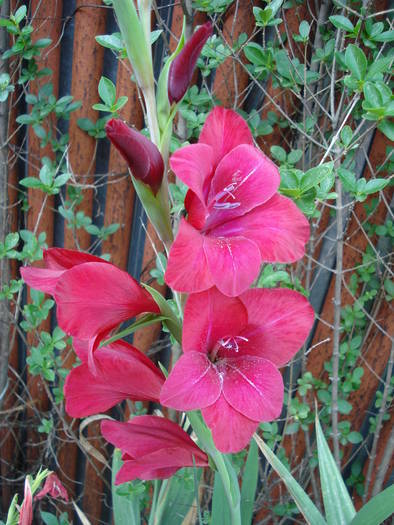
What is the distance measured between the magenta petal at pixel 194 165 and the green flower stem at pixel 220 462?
0.91 feet

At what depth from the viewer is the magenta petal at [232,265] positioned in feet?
1.97

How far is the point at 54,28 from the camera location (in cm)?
169

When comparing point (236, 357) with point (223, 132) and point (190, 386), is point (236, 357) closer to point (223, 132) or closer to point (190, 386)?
point (190, 386)

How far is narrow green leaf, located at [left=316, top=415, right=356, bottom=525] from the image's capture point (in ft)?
3.44

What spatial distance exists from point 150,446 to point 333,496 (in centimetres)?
47

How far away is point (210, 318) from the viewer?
0.65 m

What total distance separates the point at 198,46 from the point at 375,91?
0.45 meters

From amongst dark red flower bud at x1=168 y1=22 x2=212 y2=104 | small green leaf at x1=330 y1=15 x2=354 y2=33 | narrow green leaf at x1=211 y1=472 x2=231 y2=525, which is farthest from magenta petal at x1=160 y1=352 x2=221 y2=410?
small green leaf at x1=330 y1=15 x2=354 y2=33

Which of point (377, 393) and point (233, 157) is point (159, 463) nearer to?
point (233, 157)

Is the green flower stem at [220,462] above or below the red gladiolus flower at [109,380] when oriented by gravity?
below

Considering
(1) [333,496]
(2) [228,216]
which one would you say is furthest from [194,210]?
(1) [333,496]

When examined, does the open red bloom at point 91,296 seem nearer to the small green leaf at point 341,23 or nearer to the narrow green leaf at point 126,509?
the narrow green leaf at point 126,509

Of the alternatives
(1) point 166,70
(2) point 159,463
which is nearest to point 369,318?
(2) point 159,463

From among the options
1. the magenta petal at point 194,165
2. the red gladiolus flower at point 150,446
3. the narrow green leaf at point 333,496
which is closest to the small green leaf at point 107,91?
the magenta petal at point 194,165
